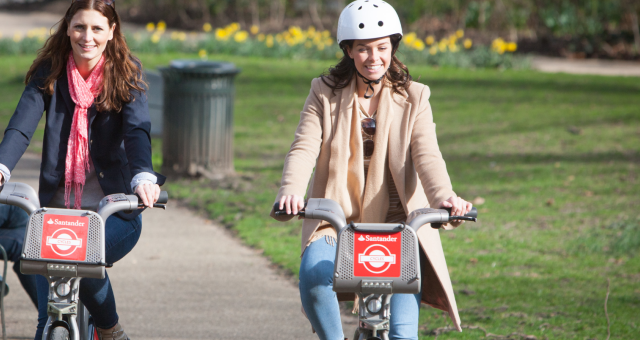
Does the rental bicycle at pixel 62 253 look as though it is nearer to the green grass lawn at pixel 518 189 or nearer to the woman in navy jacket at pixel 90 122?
the woman in navy jacket at pixel 90 122

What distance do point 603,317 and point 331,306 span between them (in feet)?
7.44

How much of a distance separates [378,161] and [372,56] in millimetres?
427

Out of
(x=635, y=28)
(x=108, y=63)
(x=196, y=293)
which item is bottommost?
(x=196, y=293)

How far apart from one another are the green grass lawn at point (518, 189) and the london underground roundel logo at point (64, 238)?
215 cm

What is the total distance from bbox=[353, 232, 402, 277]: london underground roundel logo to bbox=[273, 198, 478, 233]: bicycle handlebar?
109 mm

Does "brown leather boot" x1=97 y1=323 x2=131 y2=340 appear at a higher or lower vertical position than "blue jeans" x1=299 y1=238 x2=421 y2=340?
lower

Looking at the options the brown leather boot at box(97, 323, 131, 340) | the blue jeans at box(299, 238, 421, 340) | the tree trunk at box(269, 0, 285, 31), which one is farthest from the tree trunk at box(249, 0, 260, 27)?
the blue jeans at box(299, 238, 421, 340)

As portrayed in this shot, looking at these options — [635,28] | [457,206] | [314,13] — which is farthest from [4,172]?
[314,13]

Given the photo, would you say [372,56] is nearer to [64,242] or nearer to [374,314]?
[374,314]

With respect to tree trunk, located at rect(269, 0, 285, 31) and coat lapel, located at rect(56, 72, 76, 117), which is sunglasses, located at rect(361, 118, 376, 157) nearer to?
coat lapel, located at rect(56, 72, 76, 117)

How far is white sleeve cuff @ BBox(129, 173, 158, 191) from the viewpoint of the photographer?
8.92ft

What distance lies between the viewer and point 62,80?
2957mm

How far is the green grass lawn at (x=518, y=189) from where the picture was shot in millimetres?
4559

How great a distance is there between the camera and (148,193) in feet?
8.75
